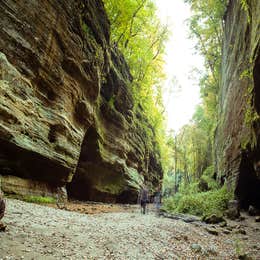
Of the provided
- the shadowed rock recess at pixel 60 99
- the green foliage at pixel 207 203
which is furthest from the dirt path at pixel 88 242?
the green foliage at pixel 207 203

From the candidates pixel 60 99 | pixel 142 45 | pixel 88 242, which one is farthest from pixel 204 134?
pixel 88 242

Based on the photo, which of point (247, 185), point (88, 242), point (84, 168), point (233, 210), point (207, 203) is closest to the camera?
point (88, 242)

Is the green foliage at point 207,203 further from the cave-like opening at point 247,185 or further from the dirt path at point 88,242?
the dirt path at point 88,242


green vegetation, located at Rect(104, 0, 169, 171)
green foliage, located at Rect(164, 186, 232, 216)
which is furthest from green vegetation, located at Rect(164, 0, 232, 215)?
green vegetation, located at Rect(104, 0, 169, 171)

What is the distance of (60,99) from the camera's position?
980 centimetres

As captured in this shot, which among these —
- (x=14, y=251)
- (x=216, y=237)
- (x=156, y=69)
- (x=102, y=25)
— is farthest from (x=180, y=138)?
(x=14, y=251)

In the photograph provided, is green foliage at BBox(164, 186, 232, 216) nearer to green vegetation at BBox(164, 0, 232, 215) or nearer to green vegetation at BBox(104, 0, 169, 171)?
green vegetation at BBox(164, 0, 232, 215)

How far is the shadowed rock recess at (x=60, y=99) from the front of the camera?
7.32 metres

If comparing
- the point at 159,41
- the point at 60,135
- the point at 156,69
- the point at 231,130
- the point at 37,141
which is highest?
the point at 159,41

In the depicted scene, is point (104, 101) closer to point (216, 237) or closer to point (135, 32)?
point (135, 32)

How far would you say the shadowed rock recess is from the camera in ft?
24.0

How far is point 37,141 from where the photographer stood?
26.9 ft

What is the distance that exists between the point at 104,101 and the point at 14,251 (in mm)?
12883

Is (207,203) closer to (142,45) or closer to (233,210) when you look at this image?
(233,210)
